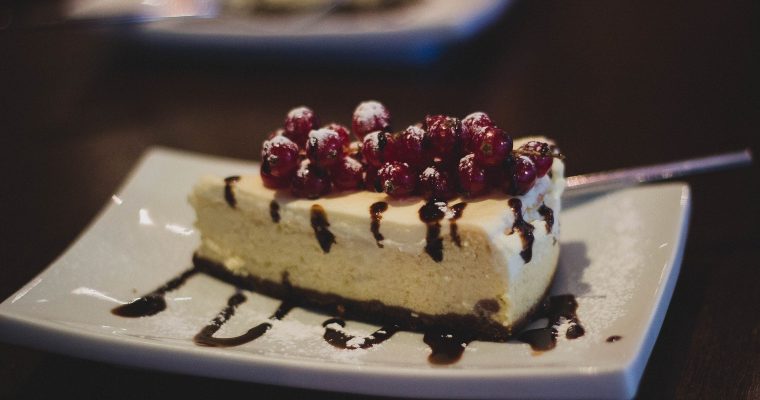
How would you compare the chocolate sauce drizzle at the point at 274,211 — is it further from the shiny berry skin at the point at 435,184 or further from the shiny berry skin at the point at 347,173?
the shiny berry skin at the point at 435,184

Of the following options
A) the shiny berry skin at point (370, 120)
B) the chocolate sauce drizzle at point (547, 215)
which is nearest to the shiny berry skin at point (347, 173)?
the shiny berry skin at point (370, 120)

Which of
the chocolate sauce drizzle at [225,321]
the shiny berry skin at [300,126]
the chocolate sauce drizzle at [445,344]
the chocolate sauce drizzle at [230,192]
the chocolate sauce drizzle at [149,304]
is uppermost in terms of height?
the shiny berry skin at [300,126]

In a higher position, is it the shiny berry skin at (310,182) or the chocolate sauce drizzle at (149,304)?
the shiny berry skin at (310,182)

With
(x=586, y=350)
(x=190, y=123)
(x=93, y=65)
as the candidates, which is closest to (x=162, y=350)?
(x=586, y=350)

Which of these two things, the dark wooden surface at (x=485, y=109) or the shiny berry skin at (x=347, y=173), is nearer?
the dark wooden surface at (x=485, y=109)

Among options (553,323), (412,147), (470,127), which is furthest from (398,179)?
(553,323)

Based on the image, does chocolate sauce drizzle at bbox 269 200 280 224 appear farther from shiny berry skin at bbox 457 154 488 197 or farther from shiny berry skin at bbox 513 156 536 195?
shiny berry skin at bbox 513 156 536 195
